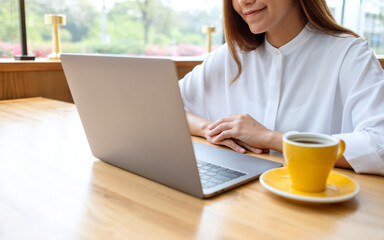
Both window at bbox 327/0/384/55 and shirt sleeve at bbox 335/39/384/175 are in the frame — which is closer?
shirt sleeve at bbox 335/39/384/175

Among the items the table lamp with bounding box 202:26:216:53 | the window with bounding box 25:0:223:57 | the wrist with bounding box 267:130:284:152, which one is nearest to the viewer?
the wrist with bounding box 267:130:284:152

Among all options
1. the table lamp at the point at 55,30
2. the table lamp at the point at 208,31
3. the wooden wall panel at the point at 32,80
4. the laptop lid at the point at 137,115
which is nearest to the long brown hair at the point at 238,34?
the laptop lid at the point at 137,115

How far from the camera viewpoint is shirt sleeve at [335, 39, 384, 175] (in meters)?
0.85

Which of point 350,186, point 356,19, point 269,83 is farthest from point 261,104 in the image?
point 356,19

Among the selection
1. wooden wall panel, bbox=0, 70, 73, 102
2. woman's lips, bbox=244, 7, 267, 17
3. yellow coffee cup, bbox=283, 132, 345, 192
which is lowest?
wooden wall panel, bbox=0, 70, 73, 102

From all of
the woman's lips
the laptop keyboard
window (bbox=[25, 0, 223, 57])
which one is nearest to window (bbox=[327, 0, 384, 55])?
window (bbox=[25, 0, 223, 57])

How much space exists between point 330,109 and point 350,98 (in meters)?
0.13

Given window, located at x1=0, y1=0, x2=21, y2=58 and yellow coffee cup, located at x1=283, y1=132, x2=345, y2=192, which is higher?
window, located at x1=0, y1=0, x2=21, y2=58

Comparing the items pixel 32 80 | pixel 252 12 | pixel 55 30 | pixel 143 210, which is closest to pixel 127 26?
pixel 55 30

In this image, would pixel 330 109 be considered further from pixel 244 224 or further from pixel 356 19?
pixel 356 19

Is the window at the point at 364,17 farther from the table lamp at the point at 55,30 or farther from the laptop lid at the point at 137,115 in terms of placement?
the laptop lid at the point at 137,115

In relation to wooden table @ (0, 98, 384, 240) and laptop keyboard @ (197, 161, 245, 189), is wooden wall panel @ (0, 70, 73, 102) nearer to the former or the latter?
wooden table @ (0, 98, 384, 240)

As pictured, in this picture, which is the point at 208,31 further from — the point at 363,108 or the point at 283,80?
the point at 363,108

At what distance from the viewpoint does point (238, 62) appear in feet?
4.56
